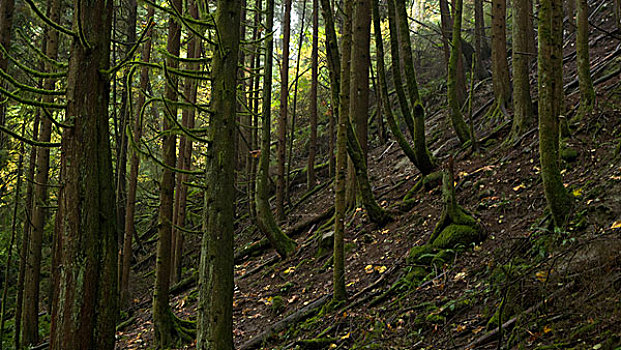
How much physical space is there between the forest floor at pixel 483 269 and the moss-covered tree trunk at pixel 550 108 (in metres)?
0.30

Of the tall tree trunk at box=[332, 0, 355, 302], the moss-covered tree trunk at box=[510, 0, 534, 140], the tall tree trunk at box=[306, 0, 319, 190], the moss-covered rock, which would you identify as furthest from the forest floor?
the tall tree trunk at box=[306, 0, 319, 190]

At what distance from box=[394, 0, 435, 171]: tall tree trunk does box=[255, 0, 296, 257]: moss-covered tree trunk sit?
275 cm

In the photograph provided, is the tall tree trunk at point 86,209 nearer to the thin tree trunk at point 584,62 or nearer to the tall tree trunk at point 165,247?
the tall tree trunk at point 165,247

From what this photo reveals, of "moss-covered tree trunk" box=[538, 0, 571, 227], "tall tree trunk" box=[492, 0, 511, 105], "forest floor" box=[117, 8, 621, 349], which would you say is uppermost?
"tall tree trunk" box=[492, 0, 511, 105]

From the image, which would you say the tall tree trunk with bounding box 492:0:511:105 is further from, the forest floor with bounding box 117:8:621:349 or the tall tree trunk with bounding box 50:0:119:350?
the tall tree trunk with bounding box 50:0:119:350

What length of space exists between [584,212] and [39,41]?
554 inches

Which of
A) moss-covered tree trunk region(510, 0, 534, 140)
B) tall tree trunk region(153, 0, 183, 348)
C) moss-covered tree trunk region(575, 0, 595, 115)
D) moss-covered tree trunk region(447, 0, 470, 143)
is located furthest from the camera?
moss-covered tree trunk region(447, 0, 470, 143)

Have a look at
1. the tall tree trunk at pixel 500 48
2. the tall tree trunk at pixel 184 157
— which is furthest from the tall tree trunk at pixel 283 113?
the tall tree trunk at pixel 500 48

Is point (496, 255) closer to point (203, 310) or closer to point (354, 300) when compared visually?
point (354, 300)

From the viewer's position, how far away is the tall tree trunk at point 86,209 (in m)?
3.79

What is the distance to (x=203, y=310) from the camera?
14.7ft

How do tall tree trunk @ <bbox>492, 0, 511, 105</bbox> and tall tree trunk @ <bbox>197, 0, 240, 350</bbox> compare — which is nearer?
tall tree trunk @ <bbox>197, 0, 240, 350</bbox>

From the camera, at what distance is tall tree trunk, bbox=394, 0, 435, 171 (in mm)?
9797

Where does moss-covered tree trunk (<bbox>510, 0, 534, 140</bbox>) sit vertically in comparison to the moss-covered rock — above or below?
above
